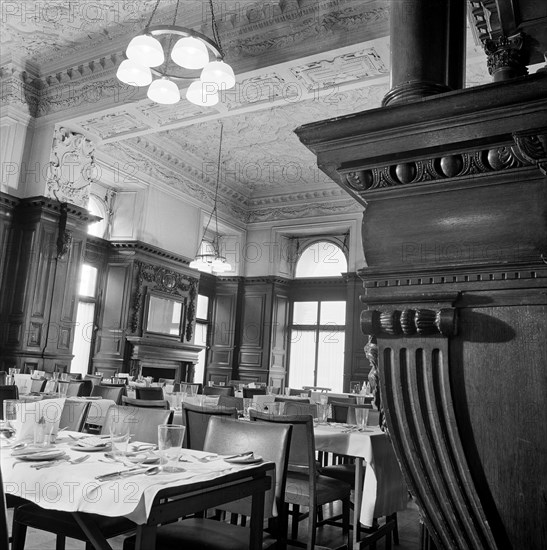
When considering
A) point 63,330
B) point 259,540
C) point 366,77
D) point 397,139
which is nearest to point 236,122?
point 366,77

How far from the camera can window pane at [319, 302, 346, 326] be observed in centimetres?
1123

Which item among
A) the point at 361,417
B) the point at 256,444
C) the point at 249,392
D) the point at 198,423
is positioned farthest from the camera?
the point at 249,392

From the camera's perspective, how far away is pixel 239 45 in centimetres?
630

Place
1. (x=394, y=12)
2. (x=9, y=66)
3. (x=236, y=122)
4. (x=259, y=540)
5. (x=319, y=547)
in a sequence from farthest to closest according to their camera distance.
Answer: (x=236, y=122) → (x=9, y=66) → (x=319, y=547) → (x=259, y=540) → (x=394, y=12)

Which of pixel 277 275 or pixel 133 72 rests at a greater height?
pixel 133 72

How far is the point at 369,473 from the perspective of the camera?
308 cm

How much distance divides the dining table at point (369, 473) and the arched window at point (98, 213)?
6.92 meters

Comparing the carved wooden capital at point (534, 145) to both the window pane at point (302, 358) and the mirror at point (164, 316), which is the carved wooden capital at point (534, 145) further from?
the window pane at point (302, 358)

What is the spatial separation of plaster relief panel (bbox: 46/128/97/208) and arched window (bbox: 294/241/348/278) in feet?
16.4

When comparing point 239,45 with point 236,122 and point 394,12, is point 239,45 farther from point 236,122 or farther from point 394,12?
point 394,12

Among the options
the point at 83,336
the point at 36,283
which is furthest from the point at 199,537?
the point at 83,336

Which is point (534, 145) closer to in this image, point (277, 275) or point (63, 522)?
point (63, 522)

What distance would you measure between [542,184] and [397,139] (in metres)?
0.18

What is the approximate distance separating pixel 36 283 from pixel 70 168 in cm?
167
